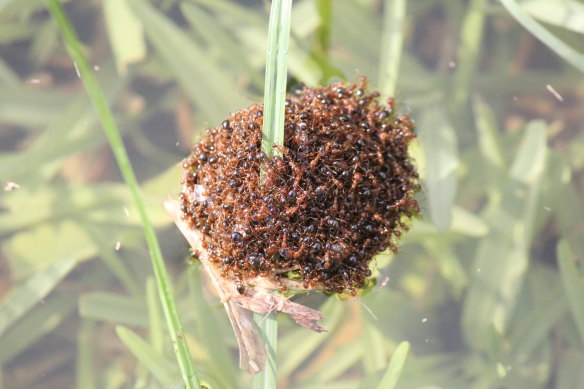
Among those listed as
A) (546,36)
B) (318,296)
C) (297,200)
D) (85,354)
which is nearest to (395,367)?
(318,296)

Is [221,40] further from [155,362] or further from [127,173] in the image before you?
[155,362]

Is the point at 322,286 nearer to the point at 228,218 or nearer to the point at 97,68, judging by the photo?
the point at 228,218

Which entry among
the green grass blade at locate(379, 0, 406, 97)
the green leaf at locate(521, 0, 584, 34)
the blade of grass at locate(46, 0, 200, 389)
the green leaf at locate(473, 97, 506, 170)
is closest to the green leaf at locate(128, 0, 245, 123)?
the green grass blade at locate(379, 0, 406, 97)

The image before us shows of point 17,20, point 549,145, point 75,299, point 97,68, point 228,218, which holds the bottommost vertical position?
point 549,145

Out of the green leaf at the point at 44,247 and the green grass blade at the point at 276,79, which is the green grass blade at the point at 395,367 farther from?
the green leaf at the point at 44,247

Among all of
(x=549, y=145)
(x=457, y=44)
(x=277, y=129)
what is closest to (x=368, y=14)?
(x=457, y=44)

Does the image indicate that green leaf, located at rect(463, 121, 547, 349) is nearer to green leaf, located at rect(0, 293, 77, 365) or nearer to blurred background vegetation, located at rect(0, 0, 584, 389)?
blurred background vegetation, located at rect(0, 0, 584, 389)

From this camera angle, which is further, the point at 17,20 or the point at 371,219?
the point at 17,20
